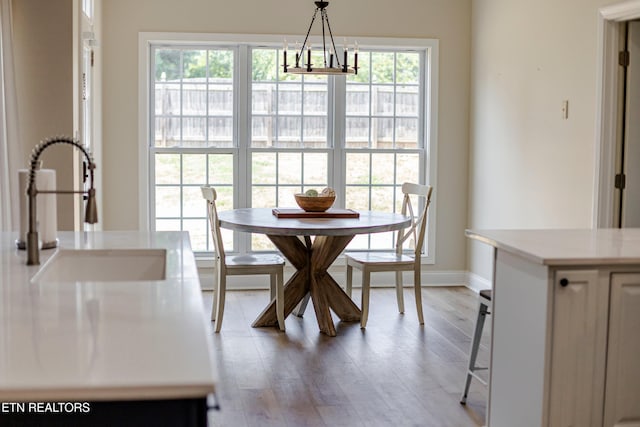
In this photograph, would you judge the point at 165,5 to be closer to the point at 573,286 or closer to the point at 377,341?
the point at 377,341

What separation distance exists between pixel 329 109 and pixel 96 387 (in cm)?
575

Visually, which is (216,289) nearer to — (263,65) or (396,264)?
(396,264)

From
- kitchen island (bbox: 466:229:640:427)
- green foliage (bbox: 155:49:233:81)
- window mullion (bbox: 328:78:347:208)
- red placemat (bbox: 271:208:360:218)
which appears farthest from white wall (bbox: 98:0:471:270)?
kitchen island (bbox: 466:229:640:427)

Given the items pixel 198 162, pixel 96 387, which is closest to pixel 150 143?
pixel 198 162

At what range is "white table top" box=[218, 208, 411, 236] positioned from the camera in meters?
4.86

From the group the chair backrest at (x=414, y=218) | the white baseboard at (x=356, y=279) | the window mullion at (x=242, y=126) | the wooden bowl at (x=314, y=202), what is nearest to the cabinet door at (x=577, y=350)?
the chair backrest at (x=414, y=218)

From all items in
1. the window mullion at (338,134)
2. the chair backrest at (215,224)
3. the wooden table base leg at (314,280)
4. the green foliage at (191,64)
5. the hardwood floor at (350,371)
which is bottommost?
the hardwood floor at (350,371)

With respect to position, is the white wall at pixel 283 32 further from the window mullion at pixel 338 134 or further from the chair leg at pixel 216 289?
the chair leg at pixel 216 289

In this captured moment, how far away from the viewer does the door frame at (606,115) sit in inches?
183

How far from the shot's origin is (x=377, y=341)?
5020mm

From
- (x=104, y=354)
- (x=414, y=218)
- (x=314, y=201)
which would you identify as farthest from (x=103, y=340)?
(x=414, y=218)

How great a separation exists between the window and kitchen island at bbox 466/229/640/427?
3.96m

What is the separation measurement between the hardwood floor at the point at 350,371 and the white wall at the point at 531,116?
0.93 metres

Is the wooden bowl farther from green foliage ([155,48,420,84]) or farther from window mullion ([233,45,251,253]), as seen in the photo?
green foliage ([155,48,420,84])
